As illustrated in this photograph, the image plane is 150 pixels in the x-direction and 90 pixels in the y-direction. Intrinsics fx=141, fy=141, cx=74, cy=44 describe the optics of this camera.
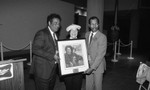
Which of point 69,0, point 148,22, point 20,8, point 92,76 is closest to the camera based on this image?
point 92,76

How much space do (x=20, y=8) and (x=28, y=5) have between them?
0.61 metres

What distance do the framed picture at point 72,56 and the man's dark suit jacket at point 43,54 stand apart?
16 cm

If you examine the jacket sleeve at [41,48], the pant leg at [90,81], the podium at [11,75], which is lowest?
the pant leg at [90,81]

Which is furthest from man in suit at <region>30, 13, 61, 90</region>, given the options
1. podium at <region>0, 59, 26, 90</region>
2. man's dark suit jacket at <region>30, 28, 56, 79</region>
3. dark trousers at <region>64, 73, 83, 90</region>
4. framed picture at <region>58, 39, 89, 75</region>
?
dark trousers at <region>64, 73, 83, 90</region>

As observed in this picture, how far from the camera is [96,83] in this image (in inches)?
105

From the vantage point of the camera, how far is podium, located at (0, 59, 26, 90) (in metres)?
2.00

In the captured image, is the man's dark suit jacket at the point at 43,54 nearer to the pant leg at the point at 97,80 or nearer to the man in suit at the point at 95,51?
the man in suit at the point at 95,51

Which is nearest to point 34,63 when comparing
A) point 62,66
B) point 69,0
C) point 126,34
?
point 62,66

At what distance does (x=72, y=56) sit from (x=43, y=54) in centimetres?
52

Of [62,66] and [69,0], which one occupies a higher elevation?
[69,0]

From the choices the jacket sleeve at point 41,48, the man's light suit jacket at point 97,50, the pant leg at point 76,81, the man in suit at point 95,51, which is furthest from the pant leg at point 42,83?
the man's light suit jacket at point 97,50

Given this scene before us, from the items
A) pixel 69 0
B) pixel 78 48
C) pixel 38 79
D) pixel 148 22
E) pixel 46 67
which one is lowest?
pixel 38 79

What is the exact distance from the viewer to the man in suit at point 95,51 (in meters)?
2.54

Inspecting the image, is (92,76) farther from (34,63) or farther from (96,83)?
(34,63)
